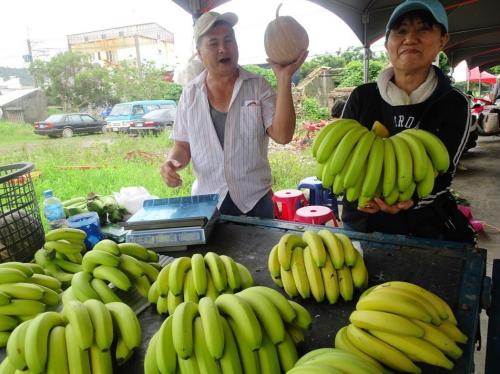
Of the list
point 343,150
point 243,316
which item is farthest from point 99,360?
point 343,150

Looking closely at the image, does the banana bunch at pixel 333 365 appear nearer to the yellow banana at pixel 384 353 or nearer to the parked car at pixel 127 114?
the yellow banana at pixel 384 353

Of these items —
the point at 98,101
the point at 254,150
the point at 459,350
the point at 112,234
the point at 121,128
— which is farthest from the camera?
the point at 98,101

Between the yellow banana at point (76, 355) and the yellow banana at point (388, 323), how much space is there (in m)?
0.82

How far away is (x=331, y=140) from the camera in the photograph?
5.10ft

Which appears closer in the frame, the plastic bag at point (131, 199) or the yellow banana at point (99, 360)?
the yellow banana at point (99, 360)

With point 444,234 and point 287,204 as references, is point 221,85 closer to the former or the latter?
point 444,234

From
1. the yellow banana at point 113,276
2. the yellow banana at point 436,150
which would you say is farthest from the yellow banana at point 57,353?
the yellow banana at point 436,150

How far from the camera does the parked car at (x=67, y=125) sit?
12102 mm

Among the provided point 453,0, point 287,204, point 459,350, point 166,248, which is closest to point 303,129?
point 453,0

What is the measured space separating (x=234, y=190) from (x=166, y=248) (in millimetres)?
703

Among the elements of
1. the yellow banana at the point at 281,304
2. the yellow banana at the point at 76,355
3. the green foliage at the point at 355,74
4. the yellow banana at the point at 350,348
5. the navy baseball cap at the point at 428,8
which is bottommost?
the yellow banana at the point at 350,348

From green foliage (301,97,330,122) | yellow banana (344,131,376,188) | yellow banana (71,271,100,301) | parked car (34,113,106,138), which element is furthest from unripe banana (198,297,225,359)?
parked car (34,113,106,138)

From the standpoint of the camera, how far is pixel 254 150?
2.52 m

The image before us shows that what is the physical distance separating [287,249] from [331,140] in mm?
499
